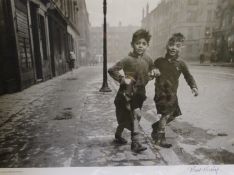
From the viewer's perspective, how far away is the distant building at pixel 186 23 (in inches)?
77.6

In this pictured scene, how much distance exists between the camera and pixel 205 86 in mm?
2223

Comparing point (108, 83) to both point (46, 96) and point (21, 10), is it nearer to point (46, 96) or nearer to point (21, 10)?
point (46, 96)

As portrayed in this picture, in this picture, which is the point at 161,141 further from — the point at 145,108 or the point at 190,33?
the point at 190,33

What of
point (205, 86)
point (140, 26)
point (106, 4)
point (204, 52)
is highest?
point (106, 4)

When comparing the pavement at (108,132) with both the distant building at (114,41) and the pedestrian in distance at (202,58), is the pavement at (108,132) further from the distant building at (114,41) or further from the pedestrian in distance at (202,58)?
the distant building at (114,41)

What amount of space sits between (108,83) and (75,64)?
147 centimetres

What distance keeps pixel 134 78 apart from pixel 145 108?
0.35 m

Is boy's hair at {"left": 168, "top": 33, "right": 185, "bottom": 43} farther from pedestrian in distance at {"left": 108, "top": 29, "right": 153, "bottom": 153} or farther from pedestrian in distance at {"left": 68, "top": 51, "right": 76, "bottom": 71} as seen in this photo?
pedestrian in distance at {"left": 68, "top": 51, "right": 76, "bottom": 71}

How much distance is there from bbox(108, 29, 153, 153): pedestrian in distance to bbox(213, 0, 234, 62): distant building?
0.74 metres

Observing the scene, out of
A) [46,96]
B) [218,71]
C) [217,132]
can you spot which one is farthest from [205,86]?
[46,96]

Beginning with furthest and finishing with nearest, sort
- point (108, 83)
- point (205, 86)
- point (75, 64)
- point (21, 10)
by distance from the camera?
point (75, 64) < point (21, 10) < point (108, 83) < point (205, 86)

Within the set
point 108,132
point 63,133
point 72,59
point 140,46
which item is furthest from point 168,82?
point 72,59

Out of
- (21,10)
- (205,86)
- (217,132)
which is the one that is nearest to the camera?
(217,132)

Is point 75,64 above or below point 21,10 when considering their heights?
below
